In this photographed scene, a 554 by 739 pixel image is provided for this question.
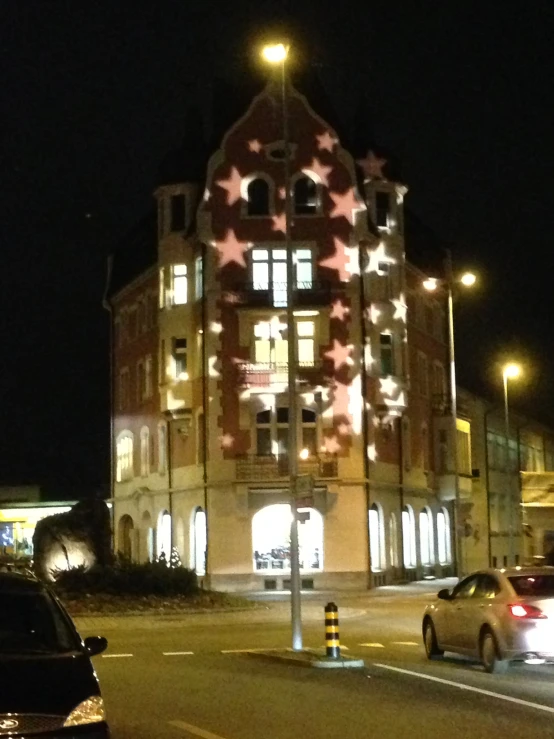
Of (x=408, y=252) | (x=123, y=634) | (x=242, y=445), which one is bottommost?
(x=123, y=634)

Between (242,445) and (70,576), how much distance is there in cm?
1189

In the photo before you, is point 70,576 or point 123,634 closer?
point 123,634

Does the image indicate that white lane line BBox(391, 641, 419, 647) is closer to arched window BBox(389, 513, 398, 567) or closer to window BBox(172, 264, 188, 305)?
arched window BBox(389, 513, 398, 567)

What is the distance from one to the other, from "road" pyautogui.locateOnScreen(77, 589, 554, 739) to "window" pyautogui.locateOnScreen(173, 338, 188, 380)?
2232 centimetres

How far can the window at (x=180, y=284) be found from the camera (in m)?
47.6

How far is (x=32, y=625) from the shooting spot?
9930 millimetres

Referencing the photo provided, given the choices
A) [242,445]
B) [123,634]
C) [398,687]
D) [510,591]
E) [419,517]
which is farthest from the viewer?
[419,517]

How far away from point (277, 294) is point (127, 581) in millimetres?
14542

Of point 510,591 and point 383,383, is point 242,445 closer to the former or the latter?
point 383,383

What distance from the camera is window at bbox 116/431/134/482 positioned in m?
55.0

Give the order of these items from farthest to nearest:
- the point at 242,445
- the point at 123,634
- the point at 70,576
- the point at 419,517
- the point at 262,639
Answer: the point at 419,517, the point at 242,445, the point at 70,576, the point at 123,634, the point at 262,639

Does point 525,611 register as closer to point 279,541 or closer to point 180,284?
point 279,541

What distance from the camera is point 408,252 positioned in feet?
170

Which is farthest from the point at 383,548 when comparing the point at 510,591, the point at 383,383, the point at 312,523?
the point at 510,591
